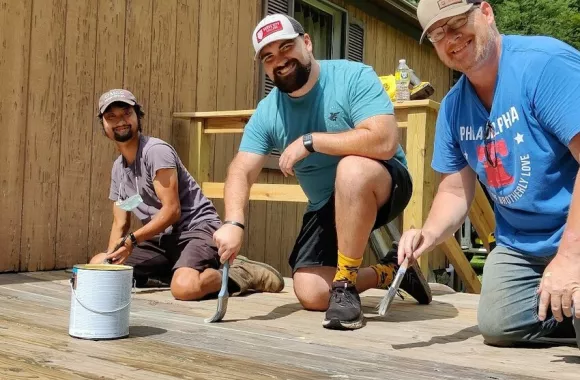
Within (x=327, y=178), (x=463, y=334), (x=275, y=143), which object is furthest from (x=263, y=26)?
(x=463, y=334)

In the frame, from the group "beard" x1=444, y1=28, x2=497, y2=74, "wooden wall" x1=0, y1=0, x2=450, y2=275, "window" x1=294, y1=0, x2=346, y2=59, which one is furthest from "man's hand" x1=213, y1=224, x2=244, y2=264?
"window" x1=294, y1=0, x2=346, y2=59

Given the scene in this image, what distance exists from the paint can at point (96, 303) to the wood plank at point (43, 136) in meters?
2.04

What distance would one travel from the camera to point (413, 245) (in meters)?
2.40

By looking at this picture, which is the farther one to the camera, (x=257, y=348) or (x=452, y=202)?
(x=452, y=202)

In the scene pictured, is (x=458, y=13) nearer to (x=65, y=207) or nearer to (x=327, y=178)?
(x=327, y=178)

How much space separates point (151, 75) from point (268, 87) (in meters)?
1.55

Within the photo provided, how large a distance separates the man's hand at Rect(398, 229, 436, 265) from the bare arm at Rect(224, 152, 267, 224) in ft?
2.47

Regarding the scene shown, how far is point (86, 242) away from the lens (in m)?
4.60

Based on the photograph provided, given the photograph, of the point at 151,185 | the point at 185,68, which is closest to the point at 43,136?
the point at 151,185

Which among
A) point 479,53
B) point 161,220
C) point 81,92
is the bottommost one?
point 161,220

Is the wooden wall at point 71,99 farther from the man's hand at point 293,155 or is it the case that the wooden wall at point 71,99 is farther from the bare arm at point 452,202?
the bare arm at point 452,202

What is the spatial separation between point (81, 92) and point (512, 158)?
300cm

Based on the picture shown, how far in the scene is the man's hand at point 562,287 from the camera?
6.26 ft

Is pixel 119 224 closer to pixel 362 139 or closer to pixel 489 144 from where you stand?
pixel 362 139
